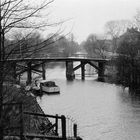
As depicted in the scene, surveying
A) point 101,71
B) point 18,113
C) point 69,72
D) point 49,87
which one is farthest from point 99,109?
point 101,71

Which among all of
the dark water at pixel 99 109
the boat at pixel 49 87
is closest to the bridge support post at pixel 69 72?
the dark water at pixel 99 109

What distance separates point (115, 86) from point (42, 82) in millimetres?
10050

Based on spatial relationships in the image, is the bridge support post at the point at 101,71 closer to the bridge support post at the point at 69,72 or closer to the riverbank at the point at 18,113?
the bridge support post at the point at 69,72

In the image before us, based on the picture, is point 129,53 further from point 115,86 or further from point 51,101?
point 51,101

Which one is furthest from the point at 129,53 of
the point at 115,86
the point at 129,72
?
the point at 115,86

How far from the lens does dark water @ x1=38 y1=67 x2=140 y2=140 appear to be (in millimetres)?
21656

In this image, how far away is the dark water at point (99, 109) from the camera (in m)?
21.7

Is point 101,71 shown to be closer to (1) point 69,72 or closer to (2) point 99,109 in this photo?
(1) point 69,72

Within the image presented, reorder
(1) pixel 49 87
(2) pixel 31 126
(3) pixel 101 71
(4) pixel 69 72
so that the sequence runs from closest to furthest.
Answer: (2) pixel 31 126
(1) pixel 49 87
(4) pixel 69 72
(3) pixel 101 71

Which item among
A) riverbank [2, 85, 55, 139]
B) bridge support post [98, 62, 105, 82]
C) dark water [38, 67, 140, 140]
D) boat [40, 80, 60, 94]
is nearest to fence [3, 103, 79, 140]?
riverbank [2, 85, 55, 139]

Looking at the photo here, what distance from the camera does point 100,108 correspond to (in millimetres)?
30109

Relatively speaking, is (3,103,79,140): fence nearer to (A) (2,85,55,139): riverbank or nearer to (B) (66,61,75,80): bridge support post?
(A) (2,85,55,139): riverbank

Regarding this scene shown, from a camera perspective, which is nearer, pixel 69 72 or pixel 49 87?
pixel 49 87

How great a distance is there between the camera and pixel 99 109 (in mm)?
29656
